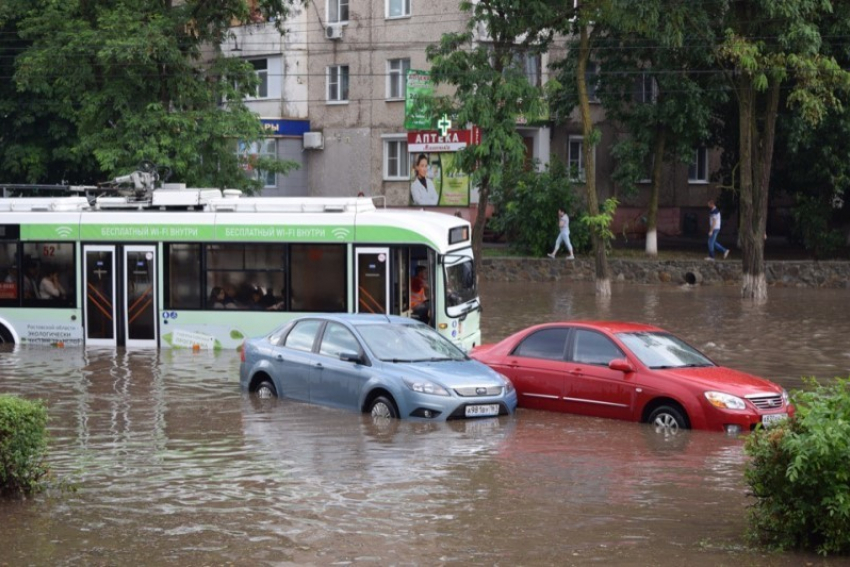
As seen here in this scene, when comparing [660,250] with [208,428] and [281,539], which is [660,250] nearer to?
[208,428]

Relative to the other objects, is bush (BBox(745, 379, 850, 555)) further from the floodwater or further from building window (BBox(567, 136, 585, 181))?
building window (BBox(567, 136, 585, 181))

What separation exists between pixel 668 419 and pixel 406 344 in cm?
354

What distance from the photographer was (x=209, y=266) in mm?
24297

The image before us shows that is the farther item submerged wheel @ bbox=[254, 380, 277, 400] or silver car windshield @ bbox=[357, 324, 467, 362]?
submerged wheel @ bbox=[254, 380, 277, 400]

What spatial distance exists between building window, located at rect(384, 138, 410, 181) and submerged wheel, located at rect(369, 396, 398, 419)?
3769 cm

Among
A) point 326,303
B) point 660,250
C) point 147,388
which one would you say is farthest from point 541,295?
point 147,388

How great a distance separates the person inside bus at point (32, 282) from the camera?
2552 centimetres

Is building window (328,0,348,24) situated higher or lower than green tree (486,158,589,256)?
higher

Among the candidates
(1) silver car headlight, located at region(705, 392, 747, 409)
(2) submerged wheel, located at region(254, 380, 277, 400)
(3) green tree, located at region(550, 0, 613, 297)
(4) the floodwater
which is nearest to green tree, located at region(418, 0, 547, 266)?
(3) green tree, located at region(550, 0, 613, 297)

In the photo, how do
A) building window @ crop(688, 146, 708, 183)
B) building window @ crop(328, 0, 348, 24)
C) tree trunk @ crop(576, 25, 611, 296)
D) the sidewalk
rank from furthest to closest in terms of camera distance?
building window @ crop(688, 146, 708, 183) → building window @ crop(328, 0, 348, 24) → the sidewalk → tree trunk @ crop(576, 25, 611, 296)

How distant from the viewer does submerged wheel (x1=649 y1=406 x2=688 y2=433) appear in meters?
14.9

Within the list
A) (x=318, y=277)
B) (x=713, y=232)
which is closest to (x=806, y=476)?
(x=318, y=277)

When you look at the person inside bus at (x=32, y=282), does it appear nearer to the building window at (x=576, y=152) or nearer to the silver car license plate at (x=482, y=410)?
the silver car license plate at (x=482, y=410)

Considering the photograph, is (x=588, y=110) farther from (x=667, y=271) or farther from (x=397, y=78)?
(x=397, y=78)
